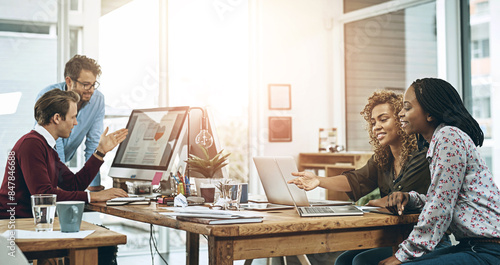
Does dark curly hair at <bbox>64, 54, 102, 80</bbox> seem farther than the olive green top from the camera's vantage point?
Yes

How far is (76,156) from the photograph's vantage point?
4.72 metres

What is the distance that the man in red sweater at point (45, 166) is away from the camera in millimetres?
2355

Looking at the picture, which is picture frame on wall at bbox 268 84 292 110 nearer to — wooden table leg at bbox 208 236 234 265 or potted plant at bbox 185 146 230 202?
potted plant at bbox 185 146 230 202

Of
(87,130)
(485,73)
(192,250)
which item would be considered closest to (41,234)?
(192,250)

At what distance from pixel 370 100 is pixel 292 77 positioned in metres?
3.23

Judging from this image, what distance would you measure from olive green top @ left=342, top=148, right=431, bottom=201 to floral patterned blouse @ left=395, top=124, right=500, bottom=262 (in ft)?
1.15

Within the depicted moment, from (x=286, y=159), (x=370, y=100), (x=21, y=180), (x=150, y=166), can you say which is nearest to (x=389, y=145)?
(x=370, y=100)

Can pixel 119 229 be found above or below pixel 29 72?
below

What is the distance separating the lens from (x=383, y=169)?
8.24ft

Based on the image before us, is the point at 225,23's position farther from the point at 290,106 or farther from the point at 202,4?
the point at 290,106

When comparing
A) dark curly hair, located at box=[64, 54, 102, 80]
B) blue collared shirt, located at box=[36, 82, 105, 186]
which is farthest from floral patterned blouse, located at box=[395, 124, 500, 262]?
blue collared shirt, located at box=[36, 82, 105, 186]

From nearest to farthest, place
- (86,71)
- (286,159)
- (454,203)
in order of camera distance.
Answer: (454,203) < (286,159) < (86,71)

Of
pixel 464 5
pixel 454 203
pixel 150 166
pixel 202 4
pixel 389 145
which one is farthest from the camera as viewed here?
pixel 202 4

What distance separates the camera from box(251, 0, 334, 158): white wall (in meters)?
5.64
